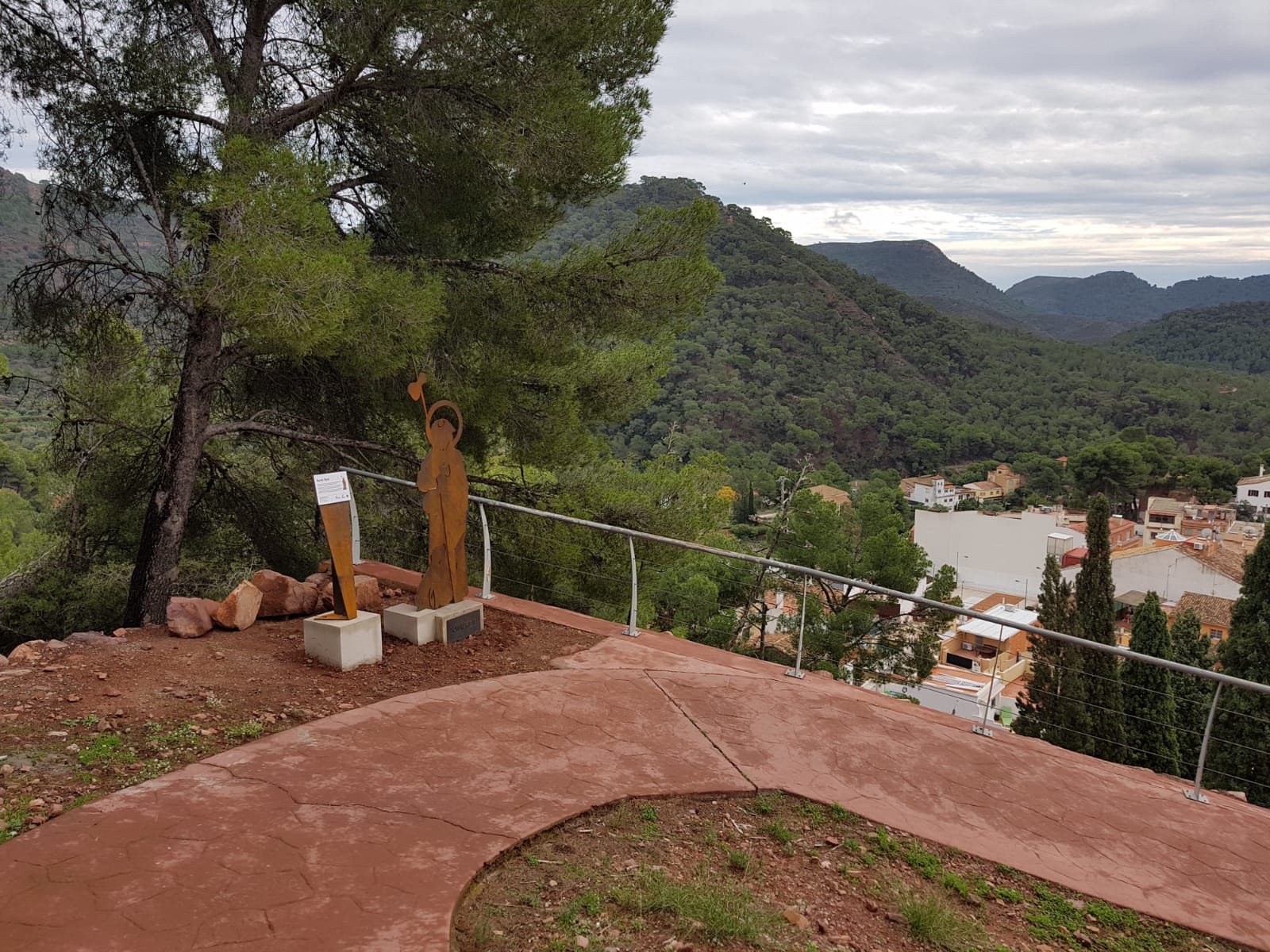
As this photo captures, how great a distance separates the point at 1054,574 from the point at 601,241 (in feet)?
51.6

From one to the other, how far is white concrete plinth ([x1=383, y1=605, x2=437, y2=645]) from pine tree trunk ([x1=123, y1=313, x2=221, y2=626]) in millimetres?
3030

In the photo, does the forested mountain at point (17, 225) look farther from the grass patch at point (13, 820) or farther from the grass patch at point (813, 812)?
the grass patch at point (813, 812)

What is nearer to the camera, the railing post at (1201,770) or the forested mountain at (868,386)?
the railing post at (1201,770)

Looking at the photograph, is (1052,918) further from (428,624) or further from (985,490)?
(985,490)

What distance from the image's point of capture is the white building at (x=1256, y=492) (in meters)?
57.7

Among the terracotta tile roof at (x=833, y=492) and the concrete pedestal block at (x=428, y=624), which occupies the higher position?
the concrete pedestal block at (x=428, y=624)

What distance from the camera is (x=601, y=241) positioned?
27.8ft

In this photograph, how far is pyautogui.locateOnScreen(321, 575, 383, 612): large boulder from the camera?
6.30 meters

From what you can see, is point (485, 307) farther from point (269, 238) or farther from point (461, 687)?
point (461, 687)

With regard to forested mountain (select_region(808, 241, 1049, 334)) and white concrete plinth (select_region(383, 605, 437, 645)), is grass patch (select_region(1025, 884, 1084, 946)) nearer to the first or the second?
white concrete plinth (select_region(383, 605, 437, 645))

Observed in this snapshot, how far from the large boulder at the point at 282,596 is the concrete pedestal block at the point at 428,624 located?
860 mm

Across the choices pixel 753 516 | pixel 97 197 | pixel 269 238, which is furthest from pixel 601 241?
pixel 753 516

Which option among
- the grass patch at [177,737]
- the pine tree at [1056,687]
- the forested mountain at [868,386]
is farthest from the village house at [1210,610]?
the grass patch at [177,737]

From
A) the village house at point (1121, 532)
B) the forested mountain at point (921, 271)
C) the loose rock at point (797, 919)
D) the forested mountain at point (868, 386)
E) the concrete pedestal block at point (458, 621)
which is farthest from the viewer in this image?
the forested mountain at point (921, 271)
